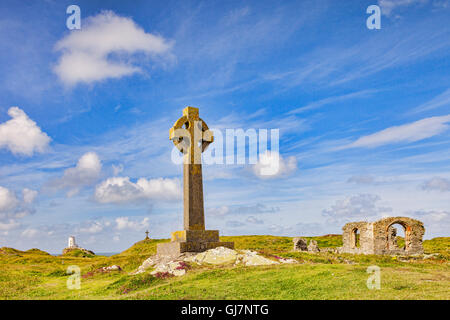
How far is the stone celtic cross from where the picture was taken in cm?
2198

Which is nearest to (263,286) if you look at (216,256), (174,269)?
(174,269)

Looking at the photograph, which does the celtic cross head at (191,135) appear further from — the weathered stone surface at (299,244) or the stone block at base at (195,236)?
the weathered stone surface at (299,244)

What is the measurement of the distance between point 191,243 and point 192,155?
19.0 feet

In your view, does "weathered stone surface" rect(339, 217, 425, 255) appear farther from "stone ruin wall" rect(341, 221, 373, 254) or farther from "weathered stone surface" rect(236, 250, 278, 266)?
"weathered stone surface" rect(236, 250, 278, 266)

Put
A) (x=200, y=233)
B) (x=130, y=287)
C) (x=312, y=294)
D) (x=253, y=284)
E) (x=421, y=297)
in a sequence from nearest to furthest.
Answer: (x=421, y=297) → (x=312, y=294) → (x=253, y=284) → (x=130, y=287) → (x=200, y=233)

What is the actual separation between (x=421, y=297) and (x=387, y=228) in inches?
1026

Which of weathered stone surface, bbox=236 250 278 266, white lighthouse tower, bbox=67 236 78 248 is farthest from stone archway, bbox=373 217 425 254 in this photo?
white lighthouse tower, bbox=67 236 78 248

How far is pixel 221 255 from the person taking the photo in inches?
810

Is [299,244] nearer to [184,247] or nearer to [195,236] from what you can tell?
[195,236]

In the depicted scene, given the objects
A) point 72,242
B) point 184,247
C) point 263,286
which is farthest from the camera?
point 72,242

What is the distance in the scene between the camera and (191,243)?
71.3 ft

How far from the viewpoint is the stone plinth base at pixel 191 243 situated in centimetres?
2148
